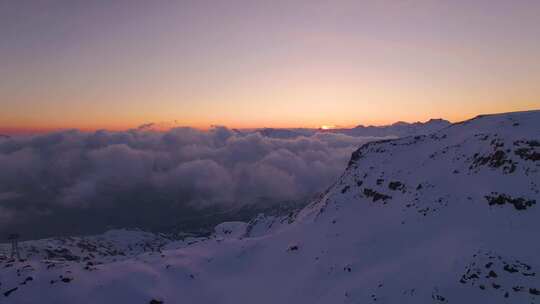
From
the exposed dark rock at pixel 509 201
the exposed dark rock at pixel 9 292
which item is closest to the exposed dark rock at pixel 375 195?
the exposed dark rock at pixel 509 201

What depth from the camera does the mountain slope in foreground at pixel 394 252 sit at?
81.0 ft

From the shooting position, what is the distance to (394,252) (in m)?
33.5

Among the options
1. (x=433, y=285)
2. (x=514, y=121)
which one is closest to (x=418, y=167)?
(x=514, y=121)

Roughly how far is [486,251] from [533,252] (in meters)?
2.70

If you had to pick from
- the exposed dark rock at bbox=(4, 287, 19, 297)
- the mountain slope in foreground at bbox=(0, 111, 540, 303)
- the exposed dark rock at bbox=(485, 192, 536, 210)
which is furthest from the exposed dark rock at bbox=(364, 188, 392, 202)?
the exposed dark rock at bbox=(4, 287, 19, 297)

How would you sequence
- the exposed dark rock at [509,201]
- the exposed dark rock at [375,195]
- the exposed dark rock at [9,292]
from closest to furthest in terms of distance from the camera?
1. the exposed dark rock at [509,201]
2. the exposed dark rock at [9,292]
3. the exposed dark rock at [375,195]

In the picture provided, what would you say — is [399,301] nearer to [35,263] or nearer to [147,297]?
[147,297]

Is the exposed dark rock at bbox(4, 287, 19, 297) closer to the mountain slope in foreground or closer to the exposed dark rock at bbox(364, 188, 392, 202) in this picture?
the mountain slope in foreground

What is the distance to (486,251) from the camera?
25.2m

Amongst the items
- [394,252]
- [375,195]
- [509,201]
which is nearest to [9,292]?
[394,252]

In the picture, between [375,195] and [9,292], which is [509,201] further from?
[9,292]

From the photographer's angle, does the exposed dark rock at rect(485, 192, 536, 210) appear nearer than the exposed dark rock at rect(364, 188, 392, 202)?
Yes

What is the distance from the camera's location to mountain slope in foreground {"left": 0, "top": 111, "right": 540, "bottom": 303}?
24.7 meters

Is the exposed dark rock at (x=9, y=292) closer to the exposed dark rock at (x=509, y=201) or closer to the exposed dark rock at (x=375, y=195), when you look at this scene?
the exposed dark rock at (x=375, y=195)
